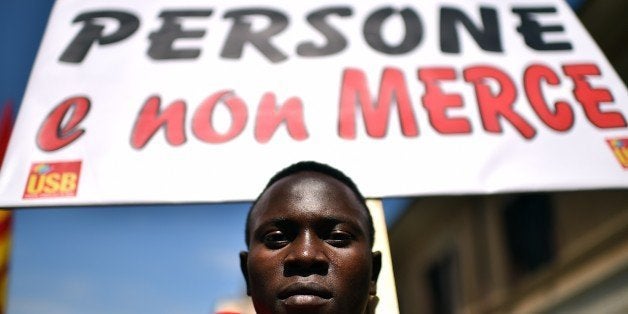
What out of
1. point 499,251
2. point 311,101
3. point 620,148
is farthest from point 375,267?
point 499,251

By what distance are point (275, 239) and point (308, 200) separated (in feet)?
0.39

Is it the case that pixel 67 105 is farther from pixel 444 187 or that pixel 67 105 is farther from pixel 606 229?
pixel 606 229

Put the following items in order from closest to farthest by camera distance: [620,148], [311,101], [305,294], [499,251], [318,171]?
[305,294]
[318,171]
[620,148]
[311,101]
[499,251]

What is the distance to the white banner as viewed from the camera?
190 cm

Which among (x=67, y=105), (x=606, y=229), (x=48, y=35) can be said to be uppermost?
(x=48, y=35)

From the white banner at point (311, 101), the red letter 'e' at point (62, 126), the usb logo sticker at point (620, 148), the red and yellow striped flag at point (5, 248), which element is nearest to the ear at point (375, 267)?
the white banner at point (311, 101)

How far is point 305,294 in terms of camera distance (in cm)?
151

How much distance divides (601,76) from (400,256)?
44.0ft

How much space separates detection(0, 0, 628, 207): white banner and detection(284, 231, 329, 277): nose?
0.37 m

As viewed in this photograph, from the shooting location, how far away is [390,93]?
6.86 ft

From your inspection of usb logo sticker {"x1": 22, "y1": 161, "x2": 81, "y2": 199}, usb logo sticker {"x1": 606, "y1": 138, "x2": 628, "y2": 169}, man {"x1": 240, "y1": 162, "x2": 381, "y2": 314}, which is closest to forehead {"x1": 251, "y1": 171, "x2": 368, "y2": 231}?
man {"x1": 240, "y1": 162, "x2": 381, "y2": 314}

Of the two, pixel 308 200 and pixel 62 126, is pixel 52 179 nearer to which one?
pixel 62 126

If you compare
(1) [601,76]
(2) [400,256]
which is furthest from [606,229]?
(2) [400,256]

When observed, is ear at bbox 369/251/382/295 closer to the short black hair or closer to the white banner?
the short black hair
